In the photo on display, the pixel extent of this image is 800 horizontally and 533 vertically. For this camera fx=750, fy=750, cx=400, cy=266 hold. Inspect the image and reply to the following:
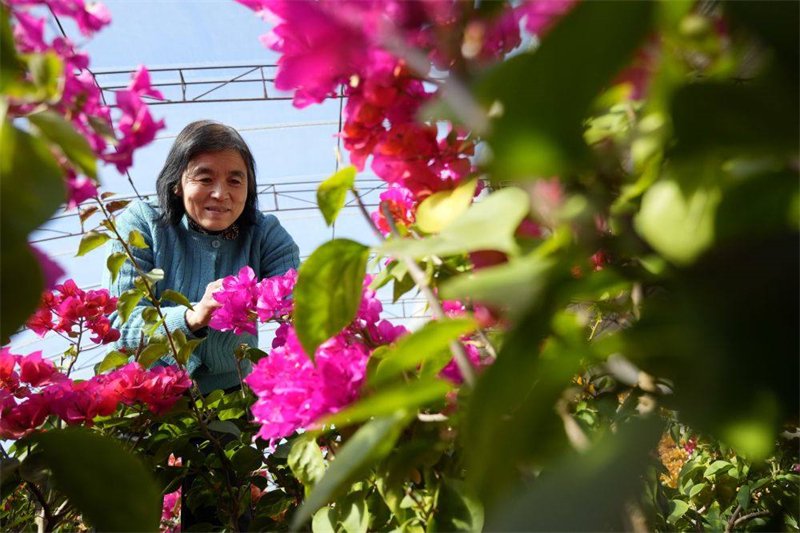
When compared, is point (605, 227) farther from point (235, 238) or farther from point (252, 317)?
point (235, 238)

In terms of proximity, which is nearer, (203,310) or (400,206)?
(400,206)

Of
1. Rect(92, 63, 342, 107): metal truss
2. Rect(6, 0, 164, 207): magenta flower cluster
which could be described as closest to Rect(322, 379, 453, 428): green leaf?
Rect(6, 0, 164, 207): magenta flower cluster

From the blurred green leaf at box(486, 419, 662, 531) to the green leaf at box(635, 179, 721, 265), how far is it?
0.23ft

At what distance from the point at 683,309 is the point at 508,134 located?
0.27ft

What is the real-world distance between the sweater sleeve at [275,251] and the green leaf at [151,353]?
518 mm

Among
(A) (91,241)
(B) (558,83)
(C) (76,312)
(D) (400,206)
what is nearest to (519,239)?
(B) (558,83)

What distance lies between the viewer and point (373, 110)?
45cm

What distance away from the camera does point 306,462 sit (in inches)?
25.1

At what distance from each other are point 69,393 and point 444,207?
2.13 ft

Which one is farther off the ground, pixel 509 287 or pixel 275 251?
pixel 275 251

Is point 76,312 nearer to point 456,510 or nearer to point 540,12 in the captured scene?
point 456,510

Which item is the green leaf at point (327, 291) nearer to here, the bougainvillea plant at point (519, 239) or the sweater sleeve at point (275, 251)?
the bougainvillea plant at point (519, 239)

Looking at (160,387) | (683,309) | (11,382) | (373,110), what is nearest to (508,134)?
(683,309)

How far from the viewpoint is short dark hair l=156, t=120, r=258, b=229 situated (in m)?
1.68
